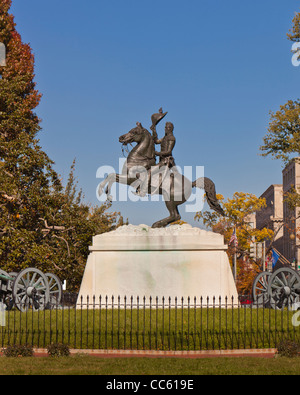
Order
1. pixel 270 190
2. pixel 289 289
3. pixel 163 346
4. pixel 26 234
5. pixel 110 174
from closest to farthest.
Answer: pixel 163 346
pixel 289 289
pixel 110 174
pixel 26 234
pixel 270 190

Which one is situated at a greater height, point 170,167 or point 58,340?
point 170,167

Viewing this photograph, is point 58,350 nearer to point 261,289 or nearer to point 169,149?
point 261,289

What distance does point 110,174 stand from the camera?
2023 cm

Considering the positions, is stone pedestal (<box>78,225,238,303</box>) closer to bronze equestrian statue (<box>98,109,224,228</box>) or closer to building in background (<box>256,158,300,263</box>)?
bronze equestrian statue (<box>98,109,224,228</box>)

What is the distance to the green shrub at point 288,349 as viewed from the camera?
1419 centimetres

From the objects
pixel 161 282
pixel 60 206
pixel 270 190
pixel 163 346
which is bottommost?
pixel 163 346

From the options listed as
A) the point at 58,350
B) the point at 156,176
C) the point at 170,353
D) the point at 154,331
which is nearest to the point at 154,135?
the point at 156,176

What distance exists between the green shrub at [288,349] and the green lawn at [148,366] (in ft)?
1.09

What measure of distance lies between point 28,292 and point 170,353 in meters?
5.27

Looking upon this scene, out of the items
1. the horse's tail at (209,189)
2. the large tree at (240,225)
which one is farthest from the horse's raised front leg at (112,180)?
the large tree at (240,225)

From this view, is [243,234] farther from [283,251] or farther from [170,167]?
[283,251]

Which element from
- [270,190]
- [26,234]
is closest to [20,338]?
[26,234]
